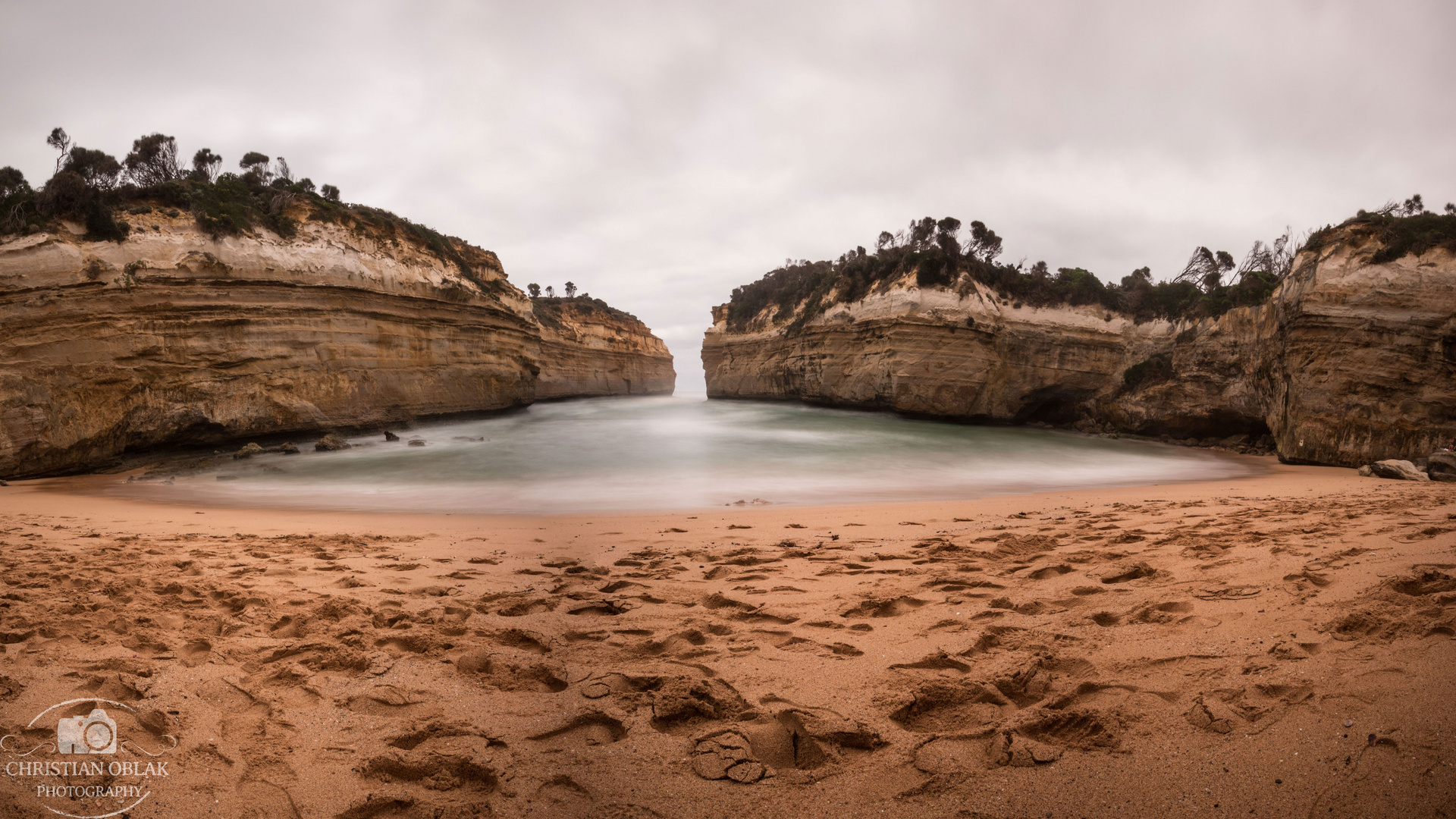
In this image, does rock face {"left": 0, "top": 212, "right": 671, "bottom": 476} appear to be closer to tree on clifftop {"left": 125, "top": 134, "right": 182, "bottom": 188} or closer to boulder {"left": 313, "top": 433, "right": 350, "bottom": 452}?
boulder {"left": 313, "top": 433, "right": 350, "bottom": 452}

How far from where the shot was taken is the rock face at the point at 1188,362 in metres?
10.7

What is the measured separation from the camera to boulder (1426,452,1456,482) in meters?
8.02

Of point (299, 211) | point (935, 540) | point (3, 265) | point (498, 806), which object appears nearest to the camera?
point (498, 806)

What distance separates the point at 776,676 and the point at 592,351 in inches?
1547

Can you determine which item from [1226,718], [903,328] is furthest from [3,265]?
[903,328]

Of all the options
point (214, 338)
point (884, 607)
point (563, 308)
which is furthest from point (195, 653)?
point (563, 308)

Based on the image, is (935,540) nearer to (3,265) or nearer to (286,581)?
(286,581)

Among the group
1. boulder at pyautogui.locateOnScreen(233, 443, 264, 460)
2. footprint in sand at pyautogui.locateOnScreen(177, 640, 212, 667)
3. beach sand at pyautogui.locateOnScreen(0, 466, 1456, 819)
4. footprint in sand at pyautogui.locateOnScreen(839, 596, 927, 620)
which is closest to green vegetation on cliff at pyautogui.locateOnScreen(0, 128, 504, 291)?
boulder at pyautogui.locateOnScreen(233, 443, 264, 460)

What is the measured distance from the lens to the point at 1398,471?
343 inches

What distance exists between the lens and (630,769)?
1906 millimetres

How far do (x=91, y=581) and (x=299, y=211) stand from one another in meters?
15.4

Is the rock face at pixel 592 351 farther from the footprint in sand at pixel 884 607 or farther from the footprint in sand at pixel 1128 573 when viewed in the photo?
the footprint in sand at pixel 1128 573
